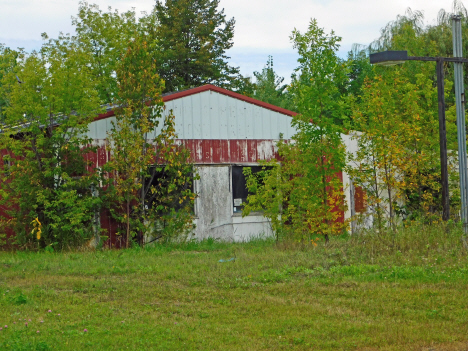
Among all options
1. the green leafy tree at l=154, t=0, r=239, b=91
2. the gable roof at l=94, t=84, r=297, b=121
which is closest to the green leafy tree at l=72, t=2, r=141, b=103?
the green leafy tree at l=154, t=0, r=239, b=91

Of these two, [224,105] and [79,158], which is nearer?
[79,158]

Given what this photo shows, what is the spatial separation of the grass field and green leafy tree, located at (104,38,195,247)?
1.90m

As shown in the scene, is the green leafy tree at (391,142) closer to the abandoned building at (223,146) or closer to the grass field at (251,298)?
the abandoned building at (223,146)

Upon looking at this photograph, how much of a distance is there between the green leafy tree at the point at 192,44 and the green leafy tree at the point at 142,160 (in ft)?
70.5

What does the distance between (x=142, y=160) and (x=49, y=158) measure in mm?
2246

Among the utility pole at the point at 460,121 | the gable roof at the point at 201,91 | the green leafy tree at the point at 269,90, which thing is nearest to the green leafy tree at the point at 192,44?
the green leafy tree at the point at 269,90

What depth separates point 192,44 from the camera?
39.4 meters

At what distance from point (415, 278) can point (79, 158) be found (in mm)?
8696

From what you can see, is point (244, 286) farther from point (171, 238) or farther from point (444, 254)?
point (171, 238)

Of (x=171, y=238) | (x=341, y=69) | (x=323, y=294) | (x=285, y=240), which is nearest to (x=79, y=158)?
(x=171, y=238)

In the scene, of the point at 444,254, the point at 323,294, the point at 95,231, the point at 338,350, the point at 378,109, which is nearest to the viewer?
the point at 338,350

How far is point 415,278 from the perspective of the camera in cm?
957

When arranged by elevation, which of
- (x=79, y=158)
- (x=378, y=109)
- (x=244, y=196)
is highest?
(x=378, y=109)

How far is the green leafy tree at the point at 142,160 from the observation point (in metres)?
14.8
